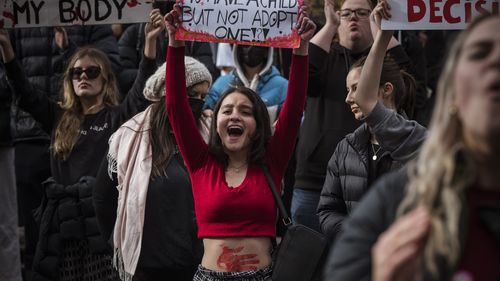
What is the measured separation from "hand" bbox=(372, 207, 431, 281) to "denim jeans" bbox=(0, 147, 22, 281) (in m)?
5.93

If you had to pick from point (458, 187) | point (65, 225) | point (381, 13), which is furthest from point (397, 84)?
point (458, 187)

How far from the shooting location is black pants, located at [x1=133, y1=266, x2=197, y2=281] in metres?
6.73

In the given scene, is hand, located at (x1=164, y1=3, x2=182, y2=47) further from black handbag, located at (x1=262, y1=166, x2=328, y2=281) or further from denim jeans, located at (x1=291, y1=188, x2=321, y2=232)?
denim jeans, located at (x1=291, y1=188, x2=321, y2=232)

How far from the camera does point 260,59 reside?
29.5ft

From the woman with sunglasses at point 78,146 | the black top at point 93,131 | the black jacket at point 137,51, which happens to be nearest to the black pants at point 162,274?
the woman with sunglasses at point 78,146

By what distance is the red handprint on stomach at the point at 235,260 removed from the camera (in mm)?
5730

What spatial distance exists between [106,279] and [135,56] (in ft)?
9.14

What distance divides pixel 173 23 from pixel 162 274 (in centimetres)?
150

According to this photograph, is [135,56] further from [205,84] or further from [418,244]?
[418,244]

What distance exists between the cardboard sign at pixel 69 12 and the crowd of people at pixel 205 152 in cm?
18

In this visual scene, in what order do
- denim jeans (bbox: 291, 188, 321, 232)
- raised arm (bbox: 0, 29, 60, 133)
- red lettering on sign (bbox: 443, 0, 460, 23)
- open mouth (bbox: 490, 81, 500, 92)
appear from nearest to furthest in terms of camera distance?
1. open mouth (bbox: 490, 81, 500, 92)
2. red lettering on sign (bbox: 443, 0, 460, 23)
3. denim jeans (bbox: 291, 188, 321, 232)
4. raised arm (bbox: 0, 29, 60, 133)

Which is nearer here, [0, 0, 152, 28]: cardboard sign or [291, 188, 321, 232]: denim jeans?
[0, 0, 152, 28]: cardboard sign

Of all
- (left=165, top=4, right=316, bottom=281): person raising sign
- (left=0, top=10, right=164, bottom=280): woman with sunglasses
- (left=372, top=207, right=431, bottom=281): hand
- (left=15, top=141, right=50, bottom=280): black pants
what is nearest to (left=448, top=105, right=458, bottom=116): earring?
(left=372, top=207, right=431, bottom=281): hand

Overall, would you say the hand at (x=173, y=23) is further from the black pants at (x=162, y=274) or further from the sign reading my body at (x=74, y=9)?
the black pants at (x=162, y=274)
